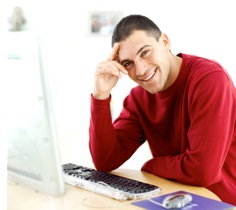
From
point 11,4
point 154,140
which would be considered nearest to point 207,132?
point 154,140

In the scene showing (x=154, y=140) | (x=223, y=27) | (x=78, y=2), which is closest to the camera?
(x=154, y=140)

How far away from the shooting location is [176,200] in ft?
3.78

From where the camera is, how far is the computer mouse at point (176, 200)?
1.14 meters

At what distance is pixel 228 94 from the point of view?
57.7 inches

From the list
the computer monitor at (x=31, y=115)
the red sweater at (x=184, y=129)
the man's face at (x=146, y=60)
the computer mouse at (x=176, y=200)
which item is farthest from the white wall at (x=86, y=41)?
the computer monitor at (x=31, y=115)

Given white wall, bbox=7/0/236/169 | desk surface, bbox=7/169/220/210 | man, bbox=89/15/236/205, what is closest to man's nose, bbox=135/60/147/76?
man, bbox=89/15/236/205

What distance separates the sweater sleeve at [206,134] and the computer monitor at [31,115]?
0.66 metres

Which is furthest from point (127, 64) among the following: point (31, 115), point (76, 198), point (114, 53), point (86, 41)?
point (86, 41)

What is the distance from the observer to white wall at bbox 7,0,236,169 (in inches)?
117

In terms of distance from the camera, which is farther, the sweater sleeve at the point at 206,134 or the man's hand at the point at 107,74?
the man's hand at the point at 107,74

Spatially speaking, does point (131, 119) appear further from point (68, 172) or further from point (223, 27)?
point (223, 27)

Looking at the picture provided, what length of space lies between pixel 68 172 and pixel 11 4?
7.99ft

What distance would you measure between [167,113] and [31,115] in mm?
930

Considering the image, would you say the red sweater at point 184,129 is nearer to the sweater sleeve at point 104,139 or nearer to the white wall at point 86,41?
the sweater sleeve at point 104,139
